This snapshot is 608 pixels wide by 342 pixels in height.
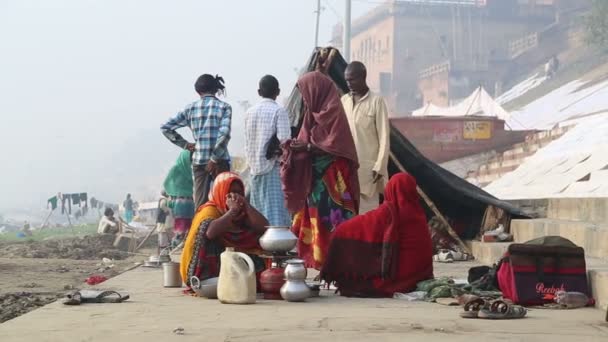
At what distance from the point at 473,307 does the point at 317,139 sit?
95.0 inches

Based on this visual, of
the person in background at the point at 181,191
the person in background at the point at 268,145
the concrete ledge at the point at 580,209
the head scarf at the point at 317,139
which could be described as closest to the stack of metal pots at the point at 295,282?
the head scarf at the point at 317,139

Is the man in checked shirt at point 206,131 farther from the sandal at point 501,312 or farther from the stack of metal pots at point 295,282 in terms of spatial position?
the sandal at point 501,312

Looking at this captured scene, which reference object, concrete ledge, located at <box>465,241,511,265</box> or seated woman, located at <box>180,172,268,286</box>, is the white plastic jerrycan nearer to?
seated woman, located at <box>180,172,268,286</box>

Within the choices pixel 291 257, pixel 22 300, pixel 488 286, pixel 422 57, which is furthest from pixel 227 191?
pixel 422 57

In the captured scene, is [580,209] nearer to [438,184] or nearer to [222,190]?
[438,184]

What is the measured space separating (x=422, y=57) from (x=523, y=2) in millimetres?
7942

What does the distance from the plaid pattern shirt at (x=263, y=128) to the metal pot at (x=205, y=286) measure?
172 centimetres

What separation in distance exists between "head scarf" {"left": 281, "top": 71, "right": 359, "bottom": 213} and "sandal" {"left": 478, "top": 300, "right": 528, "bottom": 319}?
230cm

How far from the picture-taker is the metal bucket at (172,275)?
716cm

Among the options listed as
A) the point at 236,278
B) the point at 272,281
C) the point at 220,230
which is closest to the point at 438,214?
the point at 272,281

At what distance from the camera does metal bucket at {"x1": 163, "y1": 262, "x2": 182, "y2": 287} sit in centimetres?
716

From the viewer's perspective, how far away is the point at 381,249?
21.1ft

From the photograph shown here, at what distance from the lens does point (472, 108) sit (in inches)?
1417

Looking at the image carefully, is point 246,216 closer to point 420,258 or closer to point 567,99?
point 420,258
